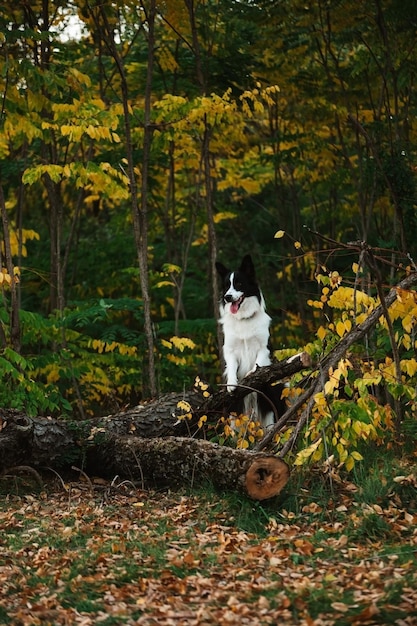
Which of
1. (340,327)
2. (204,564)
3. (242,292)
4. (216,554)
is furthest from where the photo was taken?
(242,292)

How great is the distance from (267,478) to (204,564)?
3.47 feet

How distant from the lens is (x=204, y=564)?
5.48 meters

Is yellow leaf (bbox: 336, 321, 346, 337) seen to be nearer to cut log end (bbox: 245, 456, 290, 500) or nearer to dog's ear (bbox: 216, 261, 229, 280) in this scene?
cut log end (bbox: 245, 456, 290, 500)

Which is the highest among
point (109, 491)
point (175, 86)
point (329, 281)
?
point (175, 86)

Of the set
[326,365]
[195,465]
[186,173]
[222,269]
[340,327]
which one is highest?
[186,173]

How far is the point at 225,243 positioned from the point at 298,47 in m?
5.65

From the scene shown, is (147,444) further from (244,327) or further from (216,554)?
(216,554)

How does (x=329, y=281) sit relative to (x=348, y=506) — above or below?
above

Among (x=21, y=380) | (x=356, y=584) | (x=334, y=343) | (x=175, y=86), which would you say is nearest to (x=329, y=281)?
(x=334, y=343)

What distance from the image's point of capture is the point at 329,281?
6.65 m

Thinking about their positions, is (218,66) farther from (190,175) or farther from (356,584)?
(356,584)

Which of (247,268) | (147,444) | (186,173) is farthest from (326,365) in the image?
(186,173)

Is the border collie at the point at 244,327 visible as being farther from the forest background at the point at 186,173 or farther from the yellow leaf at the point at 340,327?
the yellow leaf at the point at 340,327

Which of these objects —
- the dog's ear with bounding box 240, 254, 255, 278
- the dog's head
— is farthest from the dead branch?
the dog's ear with bounding box 240, 254, 255, 278
